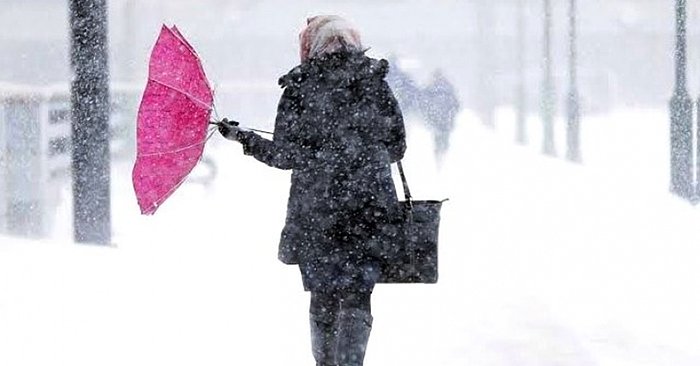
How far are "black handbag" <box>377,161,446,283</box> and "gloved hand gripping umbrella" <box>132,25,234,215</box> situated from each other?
2.26 ft

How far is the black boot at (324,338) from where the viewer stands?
14.1 feet

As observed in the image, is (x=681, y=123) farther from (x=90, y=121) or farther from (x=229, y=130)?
(x=229, y=130)

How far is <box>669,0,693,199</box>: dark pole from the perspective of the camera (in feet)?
43.9

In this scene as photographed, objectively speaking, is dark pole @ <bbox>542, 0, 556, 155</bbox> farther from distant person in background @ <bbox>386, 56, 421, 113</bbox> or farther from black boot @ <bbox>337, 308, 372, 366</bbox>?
black boot @ <bbox>337, 308, 372, 366</bbox>

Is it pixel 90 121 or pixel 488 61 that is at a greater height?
pixel 488 61

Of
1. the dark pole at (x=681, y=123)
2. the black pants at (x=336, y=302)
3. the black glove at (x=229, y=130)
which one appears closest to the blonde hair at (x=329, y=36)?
the black glove at (x=229, y=130)

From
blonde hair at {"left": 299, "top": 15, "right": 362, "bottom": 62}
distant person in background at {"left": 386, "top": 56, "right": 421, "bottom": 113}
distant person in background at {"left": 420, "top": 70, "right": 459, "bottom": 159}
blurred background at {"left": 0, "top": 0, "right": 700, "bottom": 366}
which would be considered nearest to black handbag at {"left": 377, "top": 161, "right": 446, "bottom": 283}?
blonde hair at {"left": 299, "top": 15, "right": 362, "bottom": 62}

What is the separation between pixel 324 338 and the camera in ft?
14.1

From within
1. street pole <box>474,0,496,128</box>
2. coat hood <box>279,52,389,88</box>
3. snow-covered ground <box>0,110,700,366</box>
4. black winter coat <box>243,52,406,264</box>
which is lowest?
snow-covered ground <box>0,110,700,366</box>

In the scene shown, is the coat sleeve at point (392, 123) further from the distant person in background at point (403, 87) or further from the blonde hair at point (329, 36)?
the distant person in background at point (403, 87)

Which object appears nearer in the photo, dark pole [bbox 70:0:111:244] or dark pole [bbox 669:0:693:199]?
dark pole [bbox 70:0:111:244]

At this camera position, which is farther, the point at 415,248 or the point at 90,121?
the point at 90,121

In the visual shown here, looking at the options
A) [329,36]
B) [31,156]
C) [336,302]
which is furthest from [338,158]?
[31,156]

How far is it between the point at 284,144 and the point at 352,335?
68cm
